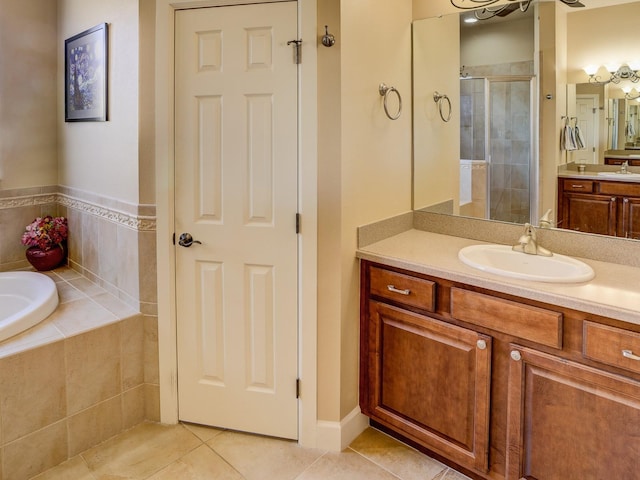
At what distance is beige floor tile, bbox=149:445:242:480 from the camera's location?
194 cm

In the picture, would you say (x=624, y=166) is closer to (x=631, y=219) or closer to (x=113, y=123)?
(x=631, y=219)

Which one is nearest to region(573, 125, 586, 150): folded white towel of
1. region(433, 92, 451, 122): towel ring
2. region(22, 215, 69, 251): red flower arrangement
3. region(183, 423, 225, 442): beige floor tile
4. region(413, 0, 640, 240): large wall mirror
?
region(413, 0, 640, 240): large wall mirror

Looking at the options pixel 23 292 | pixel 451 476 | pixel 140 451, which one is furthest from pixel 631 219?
pixel 23 292

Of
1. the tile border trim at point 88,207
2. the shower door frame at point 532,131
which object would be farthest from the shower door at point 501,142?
the tile border trim at point 88,207

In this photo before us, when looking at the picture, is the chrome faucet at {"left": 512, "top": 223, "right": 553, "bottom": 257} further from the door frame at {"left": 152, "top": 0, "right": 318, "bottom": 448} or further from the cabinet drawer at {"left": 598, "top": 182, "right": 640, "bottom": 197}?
the door frame at {"left": 152, "top": 0, "right": 318, "bottom": 448}

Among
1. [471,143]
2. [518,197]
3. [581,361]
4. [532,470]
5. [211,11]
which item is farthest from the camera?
[471,143]

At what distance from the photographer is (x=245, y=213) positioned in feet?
6.79

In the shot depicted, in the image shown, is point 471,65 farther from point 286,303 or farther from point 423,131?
point 286,303

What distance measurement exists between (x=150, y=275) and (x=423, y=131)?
62.3 inches

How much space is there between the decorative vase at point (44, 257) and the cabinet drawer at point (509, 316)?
8.24ft

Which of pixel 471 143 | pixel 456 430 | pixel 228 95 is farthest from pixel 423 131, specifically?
pixel 456 430

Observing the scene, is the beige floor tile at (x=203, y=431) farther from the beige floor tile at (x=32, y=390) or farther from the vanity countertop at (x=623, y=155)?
the vanity countertop at (x=623, y=155)

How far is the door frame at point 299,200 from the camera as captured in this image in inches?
75.9

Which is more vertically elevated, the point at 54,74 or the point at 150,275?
the point at 54,74
